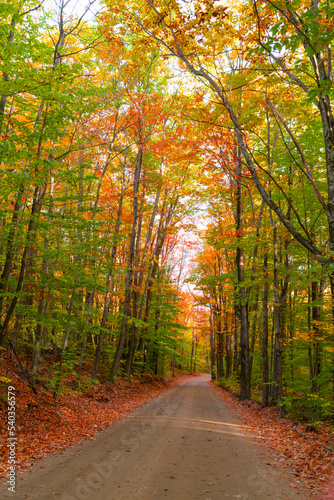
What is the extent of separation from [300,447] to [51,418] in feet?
20.9

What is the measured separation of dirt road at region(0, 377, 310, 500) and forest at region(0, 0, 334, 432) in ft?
7.39

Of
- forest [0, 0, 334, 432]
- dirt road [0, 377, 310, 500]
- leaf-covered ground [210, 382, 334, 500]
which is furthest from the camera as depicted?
forest [0, 0, 334, 432]

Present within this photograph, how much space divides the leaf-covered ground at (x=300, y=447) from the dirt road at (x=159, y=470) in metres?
0.33

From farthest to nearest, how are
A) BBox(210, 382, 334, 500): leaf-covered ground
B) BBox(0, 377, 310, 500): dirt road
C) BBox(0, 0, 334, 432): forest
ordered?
BBox(0, 0, 334, 432): forest, BBox(210, 382, 334, 500): leaf-covered ground, BBox(0, 377, 310, 500): dirt road

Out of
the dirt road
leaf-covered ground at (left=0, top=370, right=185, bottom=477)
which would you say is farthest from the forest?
the dirt road

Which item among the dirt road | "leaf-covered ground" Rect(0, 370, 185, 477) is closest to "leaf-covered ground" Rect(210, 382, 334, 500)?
the dirt road

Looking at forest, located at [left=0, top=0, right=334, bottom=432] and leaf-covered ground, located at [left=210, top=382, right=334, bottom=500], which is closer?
leaf-covered ground, located at [left=210, top=382, right=334, bottom=500]

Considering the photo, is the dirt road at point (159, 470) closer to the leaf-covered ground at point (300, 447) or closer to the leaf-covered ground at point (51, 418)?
the leaf-covered ground at point (300, 447)

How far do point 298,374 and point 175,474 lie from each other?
586 inches

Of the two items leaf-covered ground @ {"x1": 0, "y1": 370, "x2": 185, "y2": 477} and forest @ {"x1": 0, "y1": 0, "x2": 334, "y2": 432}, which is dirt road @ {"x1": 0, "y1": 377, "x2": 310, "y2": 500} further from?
forest @ {"x1": 0, "y1": 0, "x2": 334, "y2": 432}

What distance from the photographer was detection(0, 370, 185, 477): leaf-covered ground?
232 inches

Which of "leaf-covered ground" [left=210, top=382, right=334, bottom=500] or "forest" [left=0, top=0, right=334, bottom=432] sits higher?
"forest" [left=0, top=0, right=334, bottom=432]

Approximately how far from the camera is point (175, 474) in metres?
4.87

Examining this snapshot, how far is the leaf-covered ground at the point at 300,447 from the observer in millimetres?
4891
